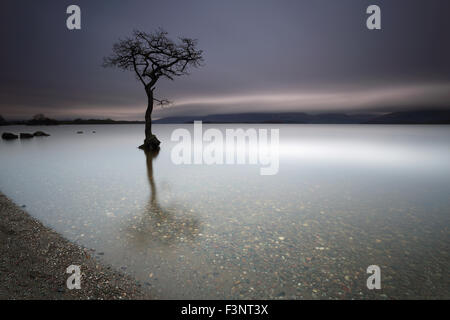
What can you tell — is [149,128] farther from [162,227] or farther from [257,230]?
[257,230]

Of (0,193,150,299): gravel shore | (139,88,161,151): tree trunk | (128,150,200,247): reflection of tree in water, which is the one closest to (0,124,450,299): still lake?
(128,150,200,247): reflection of tree in water

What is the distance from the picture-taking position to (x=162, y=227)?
7477mm

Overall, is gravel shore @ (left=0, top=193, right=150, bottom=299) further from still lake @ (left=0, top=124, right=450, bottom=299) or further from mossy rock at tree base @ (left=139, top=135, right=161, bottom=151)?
mossy rock at tree base @ (left=139, top=135, right=161, bottom=151)

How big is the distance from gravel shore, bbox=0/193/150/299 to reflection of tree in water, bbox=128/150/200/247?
4.97 ft

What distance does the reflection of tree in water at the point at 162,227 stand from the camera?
666cm

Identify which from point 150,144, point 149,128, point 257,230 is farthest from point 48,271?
point 150,144

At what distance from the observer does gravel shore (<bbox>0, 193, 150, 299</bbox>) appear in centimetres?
423

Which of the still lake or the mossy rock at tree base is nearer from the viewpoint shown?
the still lake

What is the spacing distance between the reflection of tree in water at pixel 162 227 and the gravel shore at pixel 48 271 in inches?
59.6

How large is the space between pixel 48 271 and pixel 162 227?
3.22m

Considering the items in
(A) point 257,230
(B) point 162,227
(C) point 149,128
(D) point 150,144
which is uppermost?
(C) point 149,128

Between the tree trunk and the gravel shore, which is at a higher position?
the tree trunk
